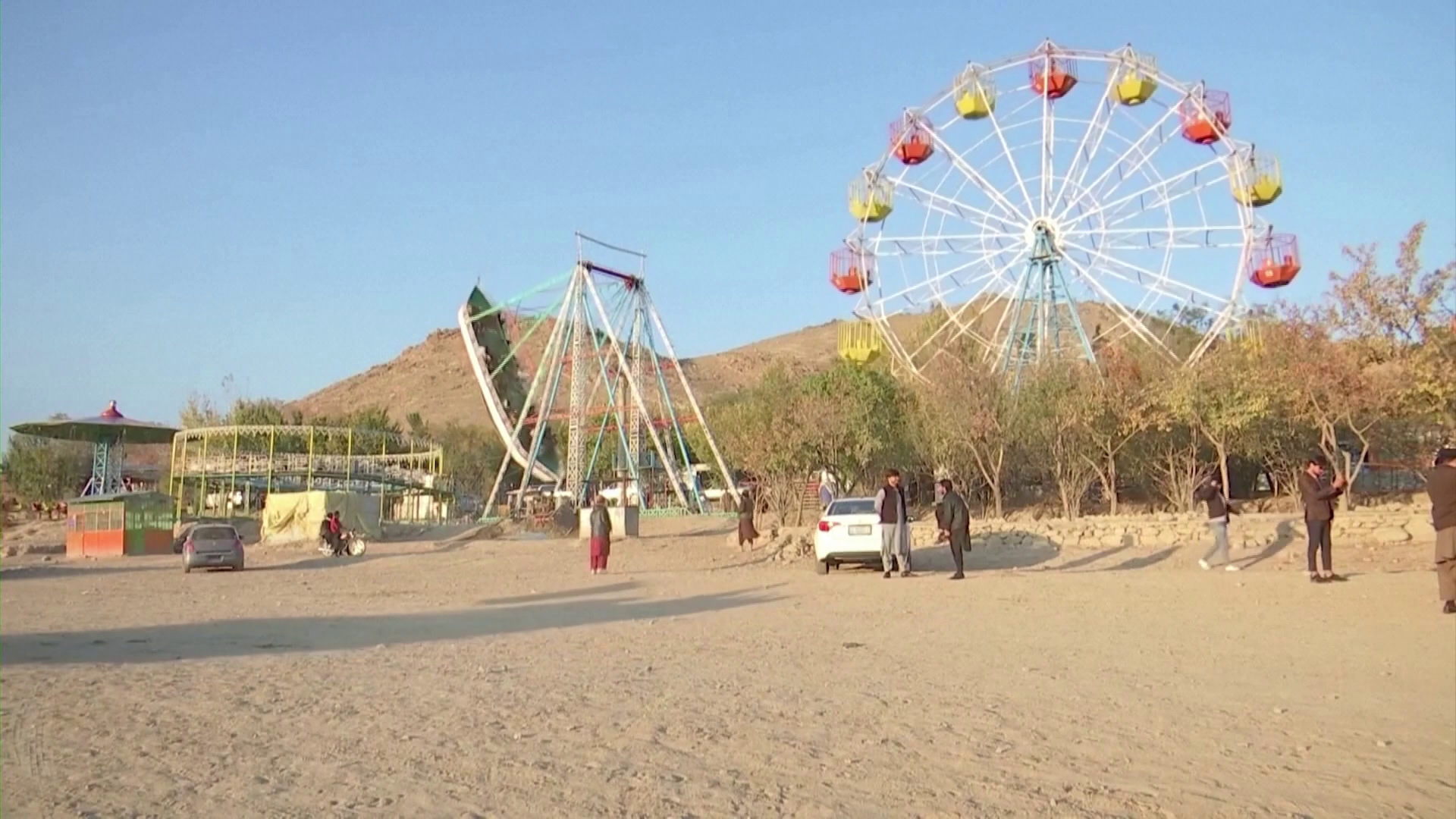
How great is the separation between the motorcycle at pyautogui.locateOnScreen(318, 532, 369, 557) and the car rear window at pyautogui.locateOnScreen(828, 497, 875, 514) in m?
17.0

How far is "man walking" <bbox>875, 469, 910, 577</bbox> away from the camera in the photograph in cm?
1852

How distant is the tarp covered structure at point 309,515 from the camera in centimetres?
3806

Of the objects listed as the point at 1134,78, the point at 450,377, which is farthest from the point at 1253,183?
the point at 450,377

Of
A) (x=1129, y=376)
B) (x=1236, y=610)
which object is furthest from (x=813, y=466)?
(x=1236, y=610)

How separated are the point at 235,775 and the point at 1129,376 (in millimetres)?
31156

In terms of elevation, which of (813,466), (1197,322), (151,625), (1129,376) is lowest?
(151,625)

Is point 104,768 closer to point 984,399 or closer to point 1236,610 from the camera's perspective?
point 1236,610

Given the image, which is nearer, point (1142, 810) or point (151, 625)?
point (1142, 810)

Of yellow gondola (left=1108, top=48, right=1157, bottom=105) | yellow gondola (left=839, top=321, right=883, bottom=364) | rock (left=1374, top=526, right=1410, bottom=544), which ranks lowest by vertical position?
rock (left=1374, top=526, right=1410, bottom=544)

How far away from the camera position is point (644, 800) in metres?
4.90

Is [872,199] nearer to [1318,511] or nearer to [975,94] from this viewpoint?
[975,94]

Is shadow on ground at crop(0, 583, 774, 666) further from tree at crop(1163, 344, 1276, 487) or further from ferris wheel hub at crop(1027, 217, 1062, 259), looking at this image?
ferris wheel hub at crop(1027, 217, 1062, 259)

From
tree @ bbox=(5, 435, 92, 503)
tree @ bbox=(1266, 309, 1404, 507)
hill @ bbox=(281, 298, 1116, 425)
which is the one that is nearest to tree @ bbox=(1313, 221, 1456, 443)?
tree @ bbox=(1266, 309, 1404, 507)

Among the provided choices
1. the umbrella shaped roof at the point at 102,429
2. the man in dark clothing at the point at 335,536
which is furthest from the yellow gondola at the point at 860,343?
the umbrella shaped roof at the point at 102,429
